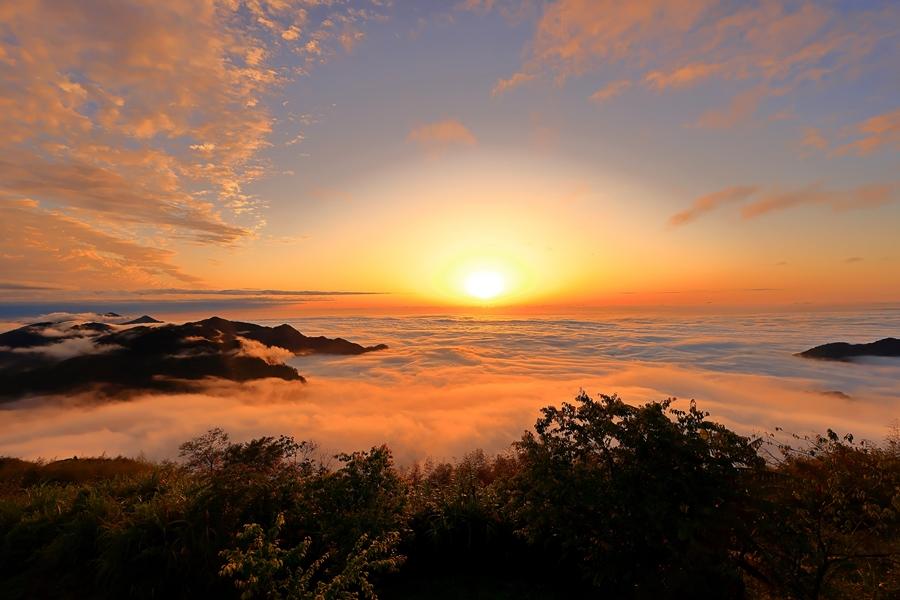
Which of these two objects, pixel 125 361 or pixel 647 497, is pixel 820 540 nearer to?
pixel 647 497

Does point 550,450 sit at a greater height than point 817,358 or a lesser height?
greater

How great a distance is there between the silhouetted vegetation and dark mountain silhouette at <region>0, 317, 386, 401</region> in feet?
575

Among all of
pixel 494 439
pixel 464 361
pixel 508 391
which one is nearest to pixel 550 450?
pixel 494 439

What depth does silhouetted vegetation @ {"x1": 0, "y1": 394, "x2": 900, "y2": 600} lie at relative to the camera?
6473mm

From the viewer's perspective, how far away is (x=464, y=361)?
6122 inches

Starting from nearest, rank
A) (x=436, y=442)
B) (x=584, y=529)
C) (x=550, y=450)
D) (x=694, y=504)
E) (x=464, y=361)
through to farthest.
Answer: (x=694, y=504)
(x=584, y=529)
(x=550, y=450)
(x=436, y=442)
(x=464, y=361)

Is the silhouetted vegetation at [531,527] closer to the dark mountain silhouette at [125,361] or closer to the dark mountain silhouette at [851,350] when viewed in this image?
the dark mountain silhouette at [125,361]

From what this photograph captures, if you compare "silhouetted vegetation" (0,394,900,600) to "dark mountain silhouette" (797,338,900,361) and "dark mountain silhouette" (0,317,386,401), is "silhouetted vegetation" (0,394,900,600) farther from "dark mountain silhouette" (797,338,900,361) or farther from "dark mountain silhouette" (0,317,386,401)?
"dark mountain silhouette" (797,338,900,361)

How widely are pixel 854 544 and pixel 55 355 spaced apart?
23698 cm

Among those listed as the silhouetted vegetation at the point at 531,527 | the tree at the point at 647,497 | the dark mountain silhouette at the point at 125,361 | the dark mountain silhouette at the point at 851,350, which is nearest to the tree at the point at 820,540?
the silhouetted vegetation at the point at 531,527

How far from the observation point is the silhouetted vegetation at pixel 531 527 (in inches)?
255

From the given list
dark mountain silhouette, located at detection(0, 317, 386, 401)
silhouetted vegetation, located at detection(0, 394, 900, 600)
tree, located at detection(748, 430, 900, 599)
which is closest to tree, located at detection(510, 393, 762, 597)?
silhouetted vegetation, located at detection(0, 394, 900, 600)

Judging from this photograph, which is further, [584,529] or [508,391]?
[508,391]

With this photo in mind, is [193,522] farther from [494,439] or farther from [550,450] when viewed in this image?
[494,439]
